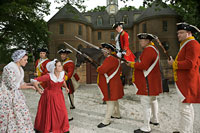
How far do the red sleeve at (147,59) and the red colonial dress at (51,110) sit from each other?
201cm

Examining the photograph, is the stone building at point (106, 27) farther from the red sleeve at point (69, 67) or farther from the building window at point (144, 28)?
the red sleeve at point (69, 67)

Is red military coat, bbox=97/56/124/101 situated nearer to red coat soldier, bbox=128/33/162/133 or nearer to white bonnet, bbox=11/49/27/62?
red coat soldier, bbox=128/33/162/133

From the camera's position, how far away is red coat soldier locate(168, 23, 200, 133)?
2.89 metres

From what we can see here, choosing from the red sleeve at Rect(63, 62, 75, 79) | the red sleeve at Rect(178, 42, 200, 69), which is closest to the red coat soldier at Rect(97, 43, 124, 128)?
the red sleeve at Rect(63, 62, 75, 79)

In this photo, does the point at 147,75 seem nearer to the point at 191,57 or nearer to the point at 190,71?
the point at 190,71

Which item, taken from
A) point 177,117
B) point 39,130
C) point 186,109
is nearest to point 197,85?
point 186,109

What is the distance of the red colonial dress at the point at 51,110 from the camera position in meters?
3.28

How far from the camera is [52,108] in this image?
3.31 m

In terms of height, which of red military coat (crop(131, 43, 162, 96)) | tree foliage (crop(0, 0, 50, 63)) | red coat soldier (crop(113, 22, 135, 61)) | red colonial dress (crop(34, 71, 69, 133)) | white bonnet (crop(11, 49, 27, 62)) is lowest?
red colonial dress (crop(34, 71, 69, 133))

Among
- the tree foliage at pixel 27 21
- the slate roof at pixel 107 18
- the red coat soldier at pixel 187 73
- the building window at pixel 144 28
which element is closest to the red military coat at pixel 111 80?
the red coat soldier at pixel 187 73

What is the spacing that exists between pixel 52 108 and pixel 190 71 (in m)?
3.00

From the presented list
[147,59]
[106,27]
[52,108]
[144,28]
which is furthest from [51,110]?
[106,27]

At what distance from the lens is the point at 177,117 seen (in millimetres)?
4957

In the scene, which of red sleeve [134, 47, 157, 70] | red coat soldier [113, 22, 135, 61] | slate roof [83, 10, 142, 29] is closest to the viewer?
red sleeve [134, 47, 157, 70]
